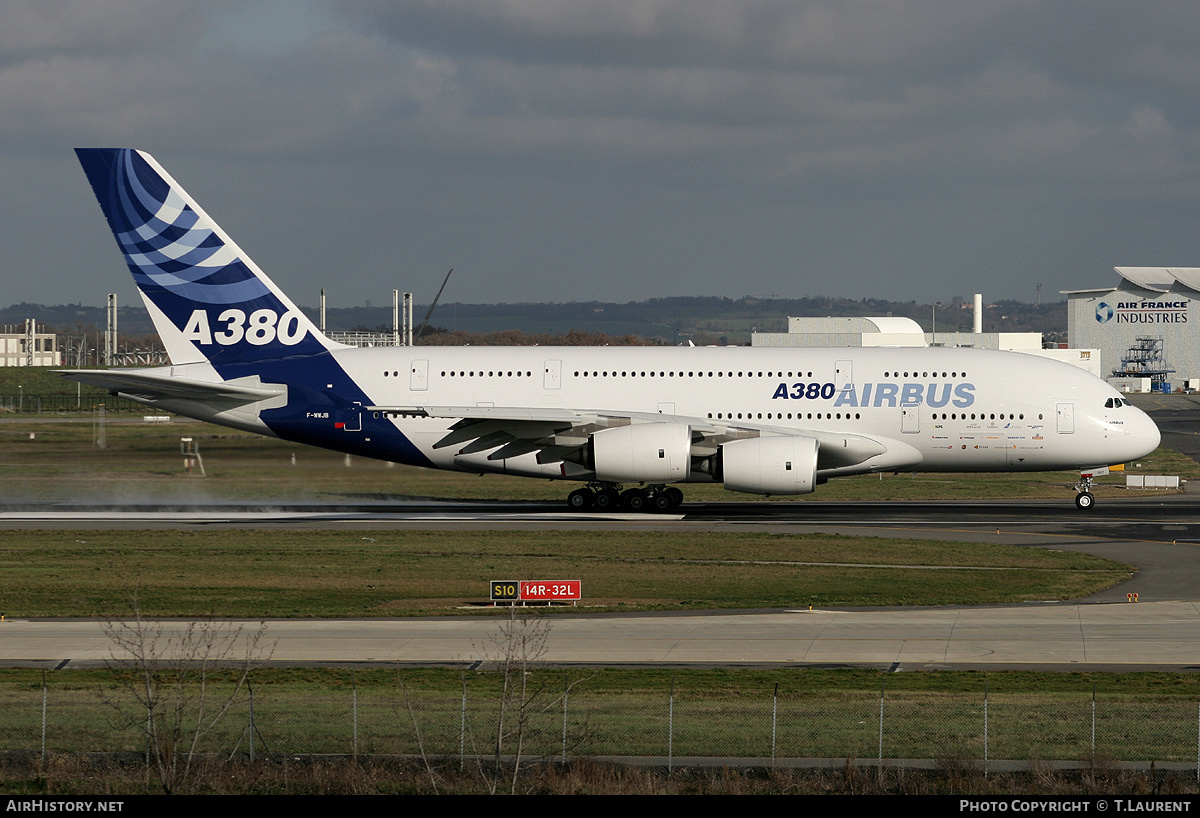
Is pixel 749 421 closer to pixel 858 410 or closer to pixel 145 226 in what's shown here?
pixel 858 410

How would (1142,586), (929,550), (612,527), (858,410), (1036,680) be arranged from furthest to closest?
(858,410) → (612,527) → (929,550) → (1142,586) → (1036,680)

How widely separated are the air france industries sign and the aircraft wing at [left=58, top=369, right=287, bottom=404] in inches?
6923

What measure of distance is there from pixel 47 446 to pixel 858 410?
39.2 metres

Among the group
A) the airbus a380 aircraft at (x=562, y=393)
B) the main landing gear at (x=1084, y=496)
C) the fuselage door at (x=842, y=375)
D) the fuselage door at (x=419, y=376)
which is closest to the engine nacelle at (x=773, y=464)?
the airbus a380 aircraft at (x=562, y=393)

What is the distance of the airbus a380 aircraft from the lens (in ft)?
154

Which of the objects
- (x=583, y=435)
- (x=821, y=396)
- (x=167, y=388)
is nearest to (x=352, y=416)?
(x=167, y=388)

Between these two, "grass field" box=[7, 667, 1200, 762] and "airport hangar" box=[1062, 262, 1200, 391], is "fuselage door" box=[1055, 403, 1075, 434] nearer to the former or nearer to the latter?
"grass field" box=[7, 667, 1200, 762]

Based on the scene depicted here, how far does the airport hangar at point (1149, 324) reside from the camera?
194m

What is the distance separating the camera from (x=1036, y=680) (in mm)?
22281

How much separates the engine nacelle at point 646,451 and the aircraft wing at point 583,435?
0.68 metres

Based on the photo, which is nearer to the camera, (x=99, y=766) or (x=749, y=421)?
(x=99, y=766)

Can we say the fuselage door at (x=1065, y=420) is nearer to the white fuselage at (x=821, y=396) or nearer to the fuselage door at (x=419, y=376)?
the white fuselage at (x=821, y=396)

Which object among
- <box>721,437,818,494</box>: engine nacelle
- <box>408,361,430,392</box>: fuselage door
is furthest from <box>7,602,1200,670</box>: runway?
<box>408,361,430,392</box>: fuselage door
